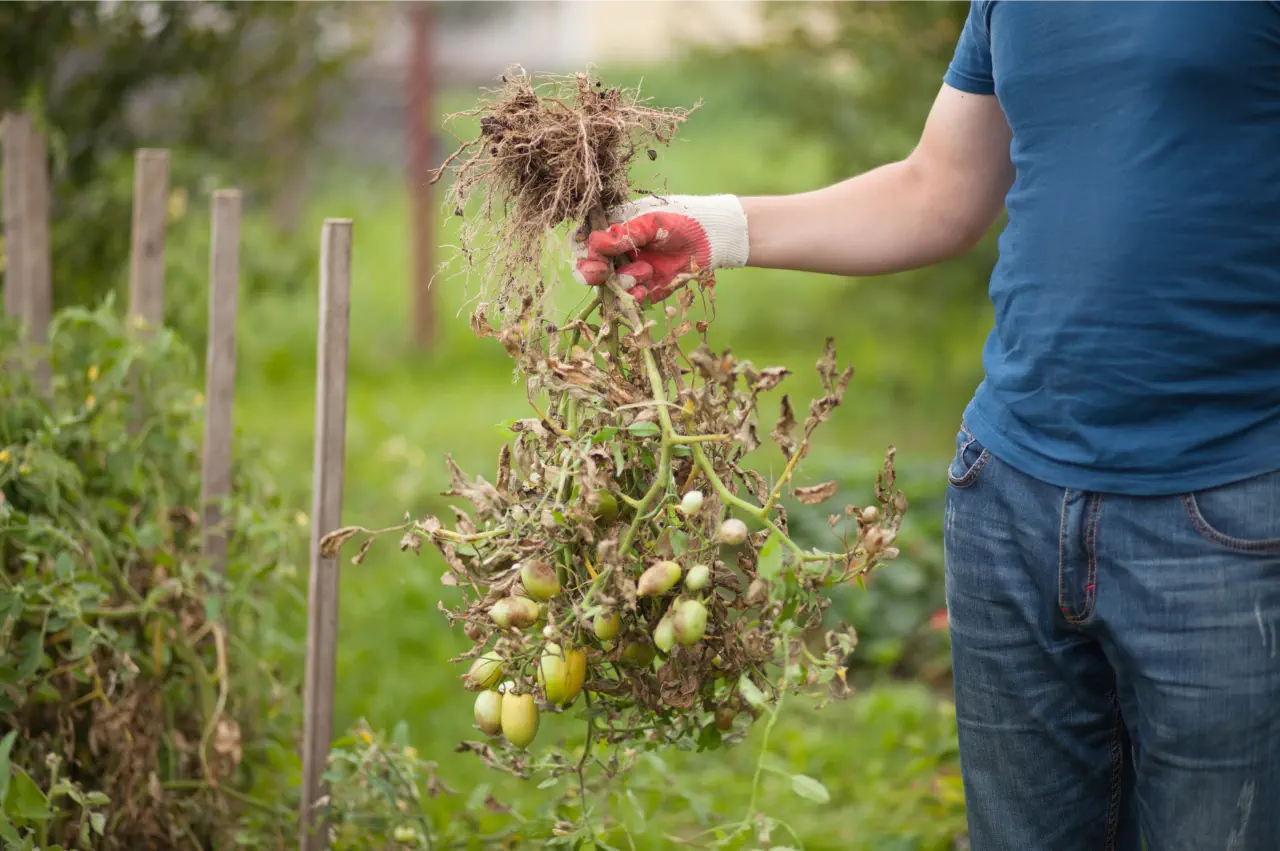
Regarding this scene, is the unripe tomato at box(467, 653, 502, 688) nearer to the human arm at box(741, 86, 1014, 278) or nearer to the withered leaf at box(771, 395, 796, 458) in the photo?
the withered leaf at box(771, 395, 796, 458)

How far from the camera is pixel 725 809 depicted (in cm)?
292

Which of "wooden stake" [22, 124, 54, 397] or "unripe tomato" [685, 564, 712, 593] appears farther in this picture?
"wooden stake" [22, 124, 54, 397]

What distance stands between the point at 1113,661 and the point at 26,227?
2.71m

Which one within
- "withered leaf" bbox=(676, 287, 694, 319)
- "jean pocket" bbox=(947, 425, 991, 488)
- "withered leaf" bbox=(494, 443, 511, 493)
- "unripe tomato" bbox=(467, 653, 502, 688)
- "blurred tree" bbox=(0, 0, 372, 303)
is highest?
"blurred tree" bbox=(0, 0, 372, 303)

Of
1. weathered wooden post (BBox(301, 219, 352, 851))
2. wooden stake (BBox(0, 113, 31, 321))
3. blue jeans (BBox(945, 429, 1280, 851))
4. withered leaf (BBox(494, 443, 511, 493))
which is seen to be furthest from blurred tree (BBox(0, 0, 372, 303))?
blue jeans (BBox(945, 429, 1280, 851))

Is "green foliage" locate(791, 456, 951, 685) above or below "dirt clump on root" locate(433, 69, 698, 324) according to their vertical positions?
below

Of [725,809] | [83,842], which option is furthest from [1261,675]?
[725,809]

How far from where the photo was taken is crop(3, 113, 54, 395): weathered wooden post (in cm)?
300

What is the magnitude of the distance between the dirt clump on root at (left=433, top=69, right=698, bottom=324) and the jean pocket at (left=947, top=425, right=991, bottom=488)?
51 centimetres

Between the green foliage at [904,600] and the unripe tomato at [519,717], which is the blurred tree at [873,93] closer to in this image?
the green foliage at [904,600]

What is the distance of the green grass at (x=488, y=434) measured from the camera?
298 cm

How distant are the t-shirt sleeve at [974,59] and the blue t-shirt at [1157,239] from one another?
5.5 inches

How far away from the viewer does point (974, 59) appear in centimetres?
151

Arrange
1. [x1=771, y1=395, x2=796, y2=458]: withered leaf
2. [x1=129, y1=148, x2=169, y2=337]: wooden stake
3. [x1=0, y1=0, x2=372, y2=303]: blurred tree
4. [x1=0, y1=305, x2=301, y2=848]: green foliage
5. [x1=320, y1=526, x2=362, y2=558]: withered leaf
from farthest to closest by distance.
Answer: [x1=0, y1=0, x2=372, y2=303]: blurred tree < [x1=129, y1=148, x2=169, y2=337]: wooden stake < [x1=0, y1=305, x2=301, y2=848]: green foliage < [x1=320, y1=526, x2=362, y2=558]: withered leaf < [x1=771, y1=395, x2=796, y2=458]: withered leaf
